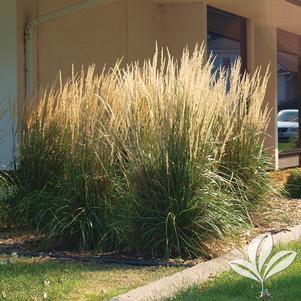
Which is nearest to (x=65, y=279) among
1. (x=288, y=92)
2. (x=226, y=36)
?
(x=226, y=36)

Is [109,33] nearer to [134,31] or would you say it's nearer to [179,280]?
[134,31]

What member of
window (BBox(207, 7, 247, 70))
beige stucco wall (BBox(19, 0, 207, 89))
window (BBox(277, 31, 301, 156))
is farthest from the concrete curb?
window (BBox(277, 31, 301, 156))

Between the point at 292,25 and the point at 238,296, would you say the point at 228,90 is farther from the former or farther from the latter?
the point at 292,25

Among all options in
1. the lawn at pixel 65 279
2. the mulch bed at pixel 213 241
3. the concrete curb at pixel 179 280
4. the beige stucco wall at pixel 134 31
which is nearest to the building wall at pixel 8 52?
the beige stucco wall at pixel 134 31

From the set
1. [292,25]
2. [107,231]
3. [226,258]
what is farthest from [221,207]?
[292,25]

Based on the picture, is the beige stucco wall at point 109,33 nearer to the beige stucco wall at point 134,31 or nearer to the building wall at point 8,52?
the beige stucco wall at point 134,31

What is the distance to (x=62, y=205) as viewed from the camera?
7.50 m

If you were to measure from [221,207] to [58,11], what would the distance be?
4.52m

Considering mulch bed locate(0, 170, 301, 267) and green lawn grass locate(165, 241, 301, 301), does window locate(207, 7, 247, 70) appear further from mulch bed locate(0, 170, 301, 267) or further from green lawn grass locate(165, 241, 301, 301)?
green lawn grass locate(165, 241, 301, 301)

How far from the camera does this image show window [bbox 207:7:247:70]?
13750 mm

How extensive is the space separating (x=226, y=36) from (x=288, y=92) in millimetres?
3560

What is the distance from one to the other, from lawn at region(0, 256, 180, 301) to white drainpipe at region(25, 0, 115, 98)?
3.84 meters

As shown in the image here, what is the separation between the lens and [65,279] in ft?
19.8

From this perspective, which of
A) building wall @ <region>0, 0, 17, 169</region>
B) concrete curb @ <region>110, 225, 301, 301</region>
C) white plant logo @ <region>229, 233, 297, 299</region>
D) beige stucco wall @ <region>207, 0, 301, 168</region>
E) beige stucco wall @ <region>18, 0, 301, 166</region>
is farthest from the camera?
beige stucco wall @ <region>207, 0, 301, 168</region>
